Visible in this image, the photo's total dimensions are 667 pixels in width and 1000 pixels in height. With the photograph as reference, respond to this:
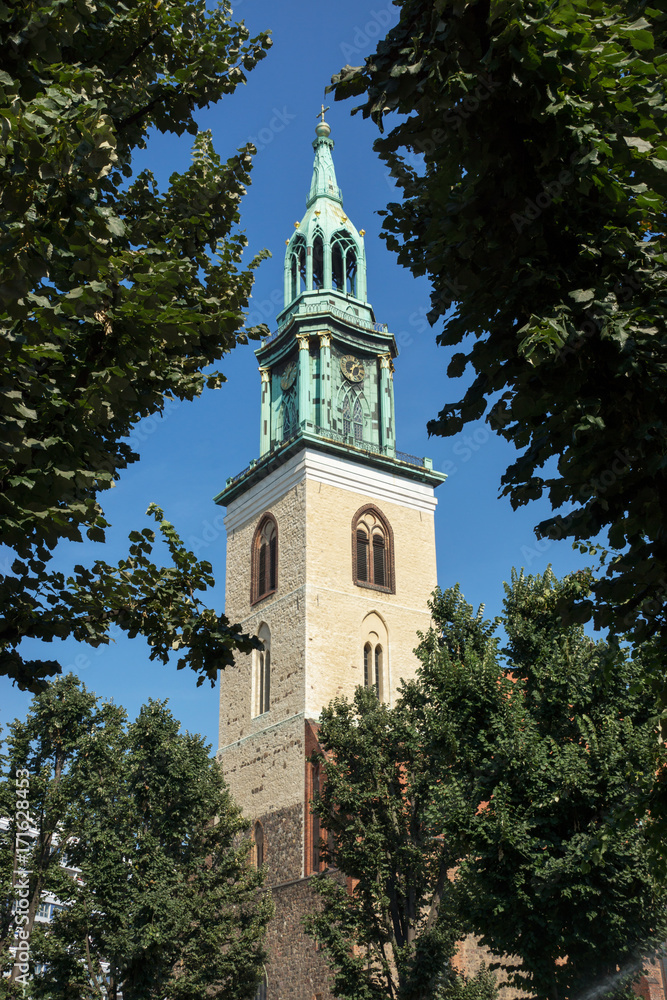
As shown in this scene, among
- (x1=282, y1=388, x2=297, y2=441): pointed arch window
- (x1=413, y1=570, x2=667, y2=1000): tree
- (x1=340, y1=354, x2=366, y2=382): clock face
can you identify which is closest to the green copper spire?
(x1=340, y1=354, x2=366, y2=382): clock face

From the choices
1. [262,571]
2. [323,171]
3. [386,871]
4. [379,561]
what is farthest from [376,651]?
[323,171]

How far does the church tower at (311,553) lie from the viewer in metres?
34.5

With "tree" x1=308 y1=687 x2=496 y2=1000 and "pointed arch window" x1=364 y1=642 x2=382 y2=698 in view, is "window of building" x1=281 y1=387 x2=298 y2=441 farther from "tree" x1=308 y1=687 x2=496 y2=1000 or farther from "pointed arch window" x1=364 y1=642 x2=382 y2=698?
"tree" x1=308 y1=687 x2=496 y2=1000

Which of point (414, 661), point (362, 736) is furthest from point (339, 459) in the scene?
point (362, 736)

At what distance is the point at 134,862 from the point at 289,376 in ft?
88.5

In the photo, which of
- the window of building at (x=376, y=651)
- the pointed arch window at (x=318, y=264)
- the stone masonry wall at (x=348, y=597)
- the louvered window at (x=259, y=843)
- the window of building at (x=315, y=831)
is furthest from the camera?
the pointed arch window at (x=318, y=264)

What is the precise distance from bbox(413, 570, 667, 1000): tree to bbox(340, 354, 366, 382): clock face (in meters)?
29.0

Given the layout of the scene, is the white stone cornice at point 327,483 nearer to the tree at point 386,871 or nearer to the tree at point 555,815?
the tree at point 386,871

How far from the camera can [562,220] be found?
5430 mm

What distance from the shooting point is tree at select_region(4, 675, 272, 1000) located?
2094 cm

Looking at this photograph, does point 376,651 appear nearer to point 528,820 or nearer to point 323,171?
point 528,820

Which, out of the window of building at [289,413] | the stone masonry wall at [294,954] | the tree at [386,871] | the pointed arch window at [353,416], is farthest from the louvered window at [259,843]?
the pointed arch window at [353,416]

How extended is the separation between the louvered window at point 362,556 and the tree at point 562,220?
34.0 meters

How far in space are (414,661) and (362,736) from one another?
16.7 metres
